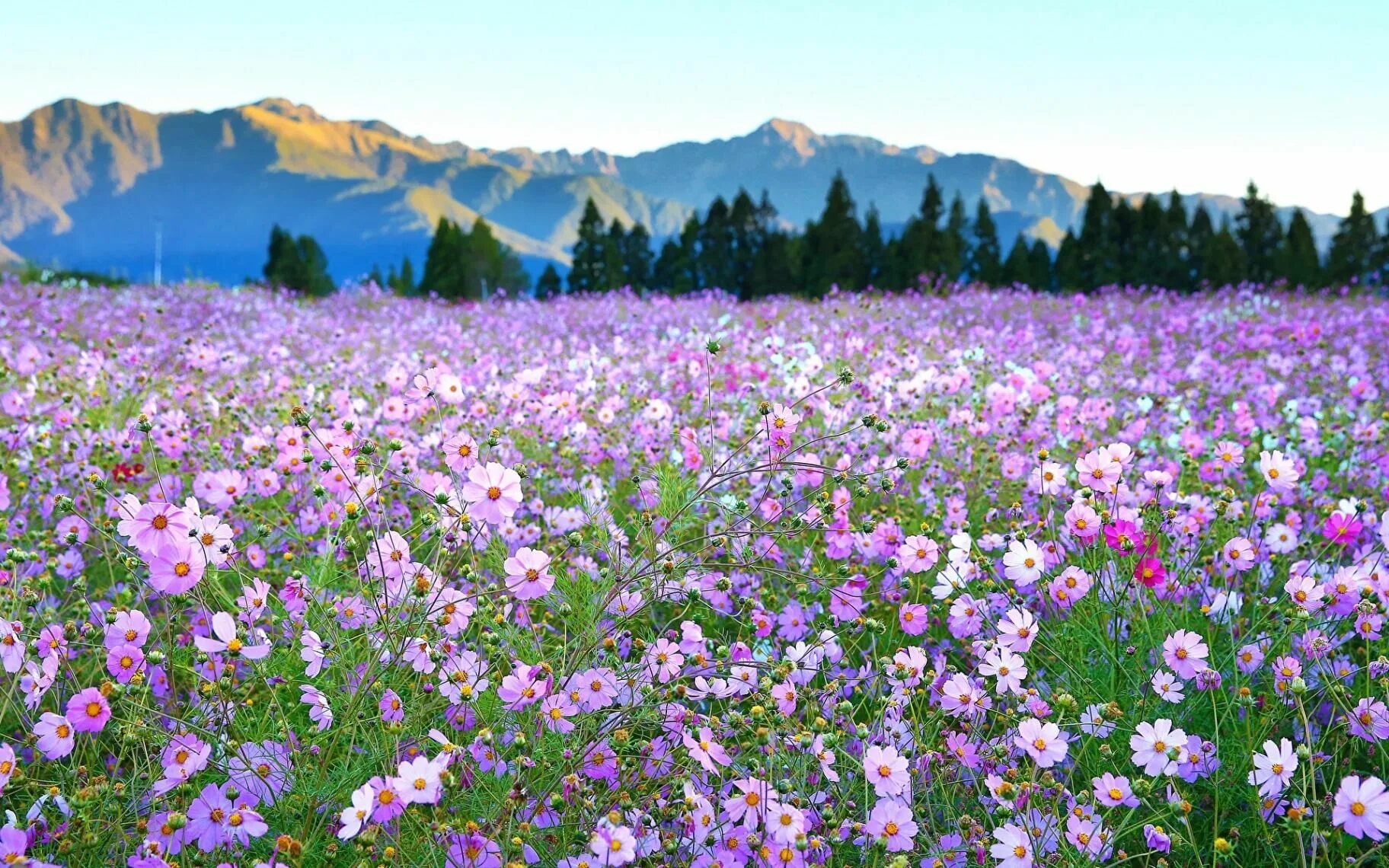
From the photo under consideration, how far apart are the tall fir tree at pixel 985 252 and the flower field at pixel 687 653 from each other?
884 inches

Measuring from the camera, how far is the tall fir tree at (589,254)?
25812 mm

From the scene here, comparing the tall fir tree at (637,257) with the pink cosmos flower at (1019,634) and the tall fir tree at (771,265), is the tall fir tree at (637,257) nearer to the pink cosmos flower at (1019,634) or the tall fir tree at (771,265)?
the tall fir tree at (771,265)

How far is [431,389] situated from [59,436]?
2420mm

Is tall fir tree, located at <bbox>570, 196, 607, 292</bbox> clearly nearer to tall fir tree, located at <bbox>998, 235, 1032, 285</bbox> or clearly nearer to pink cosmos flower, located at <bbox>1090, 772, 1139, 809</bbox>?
tall fir tree, located at <bbox>998, 235, 1032, 285</bbox>

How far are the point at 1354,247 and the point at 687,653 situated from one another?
28582 mm

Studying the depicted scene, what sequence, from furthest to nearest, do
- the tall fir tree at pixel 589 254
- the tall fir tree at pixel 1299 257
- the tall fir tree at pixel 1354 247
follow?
the tall fir tree at pixel 589 254 → the tall fir tree at pixel 1354 247 → the tall fir tree at pixel 1299 257

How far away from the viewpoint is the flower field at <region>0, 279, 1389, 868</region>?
5.82 feet

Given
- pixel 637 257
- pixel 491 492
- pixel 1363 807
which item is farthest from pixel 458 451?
pixel 637 257

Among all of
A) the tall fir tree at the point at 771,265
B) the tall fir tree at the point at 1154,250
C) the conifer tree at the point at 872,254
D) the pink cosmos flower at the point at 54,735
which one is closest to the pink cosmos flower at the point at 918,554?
the pink cosmos flower at the point at 54,735

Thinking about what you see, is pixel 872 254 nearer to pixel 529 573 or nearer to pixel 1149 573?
pixel 1149 573

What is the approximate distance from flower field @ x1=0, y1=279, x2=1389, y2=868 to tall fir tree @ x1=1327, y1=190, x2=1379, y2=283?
24.4 meters

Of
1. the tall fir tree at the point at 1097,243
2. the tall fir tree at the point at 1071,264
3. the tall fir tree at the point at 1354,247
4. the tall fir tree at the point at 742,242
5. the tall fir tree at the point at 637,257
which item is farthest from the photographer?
the tall fir tree at the point at 637,257

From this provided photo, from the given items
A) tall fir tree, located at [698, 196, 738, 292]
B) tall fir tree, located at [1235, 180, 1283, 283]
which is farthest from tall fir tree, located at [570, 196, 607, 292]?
tall fir tree, located at [1235, 180, 1283, 283]

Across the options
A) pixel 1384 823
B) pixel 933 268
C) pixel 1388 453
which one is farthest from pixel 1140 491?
pixel 933 268
